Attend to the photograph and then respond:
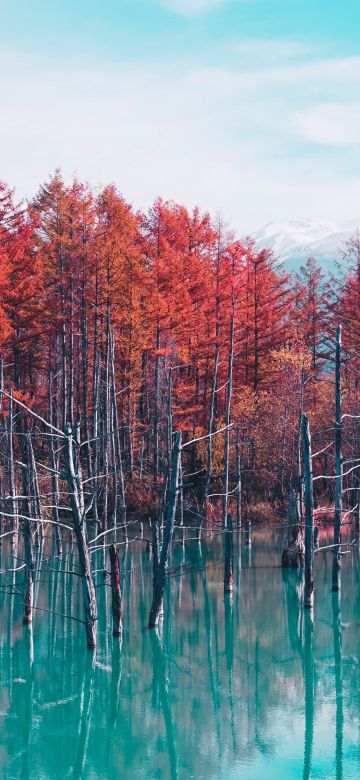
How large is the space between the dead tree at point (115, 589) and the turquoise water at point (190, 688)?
0.43 metres

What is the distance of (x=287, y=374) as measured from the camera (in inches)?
1661

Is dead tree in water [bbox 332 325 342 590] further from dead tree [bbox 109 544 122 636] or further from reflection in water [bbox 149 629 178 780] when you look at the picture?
dead tree [bbox 109 544 122 636]

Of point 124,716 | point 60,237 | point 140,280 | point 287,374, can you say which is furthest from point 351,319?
point 124,716

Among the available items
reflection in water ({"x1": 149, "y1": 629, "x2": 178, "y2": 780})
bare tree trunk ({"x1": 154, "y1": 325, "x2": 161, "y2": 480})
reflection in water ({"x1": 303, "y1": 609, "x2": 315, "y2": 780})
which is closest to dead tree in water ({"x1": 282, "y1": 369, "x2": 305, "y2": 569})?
reflection in water ({"x1": 303, "y1": 609, "x2": 315, "y2": 780})

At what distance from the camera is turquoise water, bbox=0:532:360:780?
15.0m

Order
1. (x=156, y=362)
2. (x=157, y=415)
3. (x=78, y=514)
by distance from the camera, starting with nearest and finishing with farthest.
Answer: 1. (x=78, y=514)
2. (x=157, y=415)
3. (x=156, y=362)

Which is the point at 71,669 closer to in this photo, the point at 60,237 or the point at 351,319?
the point at 60,237

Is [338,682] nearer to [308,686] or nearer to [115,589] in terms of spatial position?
[308,686]

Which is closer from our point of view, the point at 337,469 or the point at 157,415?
the point at 337,469

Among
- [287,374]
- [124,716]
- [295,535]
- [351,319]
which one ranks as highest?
[351,319]

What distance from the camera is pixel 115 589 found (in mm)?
20844

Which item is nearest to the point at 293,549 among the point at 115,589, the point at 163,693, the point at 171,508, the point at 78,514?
the point at 115,589

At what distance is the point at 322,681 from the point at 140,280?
75.9 ft

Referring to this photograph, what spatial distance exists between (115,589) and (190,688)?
2989 mm
